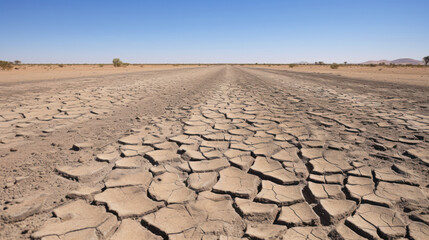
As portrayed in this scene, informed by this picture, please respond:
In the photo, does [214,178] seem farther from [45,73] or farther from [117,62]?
[117,62]

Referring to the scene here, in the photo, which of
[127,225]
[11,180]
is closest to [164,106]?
[11,180]

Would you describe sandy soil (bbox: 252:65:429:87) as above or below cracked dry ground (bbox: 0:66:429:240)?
above

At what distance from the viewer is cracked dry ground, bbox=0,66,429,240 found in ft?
3.74

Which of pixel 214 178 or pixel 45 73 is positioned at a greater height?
pixel 45 73

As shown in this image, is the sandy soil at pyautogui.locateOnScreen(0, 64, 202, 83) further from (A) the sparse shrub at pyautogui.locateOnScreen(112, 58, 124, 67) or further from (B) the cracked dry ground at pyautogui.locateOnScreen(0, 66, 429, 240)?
(A) the sparse shrub at pyautogui.locateOnScreen(112, 58, 124, 67)

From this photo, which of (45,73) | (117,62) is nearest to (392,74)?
(45,73)

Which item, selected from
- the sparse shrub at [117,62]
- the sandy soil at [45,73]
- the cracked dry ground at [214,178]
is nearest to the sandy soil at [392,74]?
the cracked dry ground at [214,178]

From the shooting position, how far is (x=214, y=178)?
1628mm

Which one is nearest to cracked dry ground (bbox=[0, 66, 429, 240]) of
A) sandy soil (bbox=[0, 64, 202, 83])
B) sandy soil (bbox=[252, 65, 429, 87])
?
sandy soil (bbox=[252, 65, 429, 87])

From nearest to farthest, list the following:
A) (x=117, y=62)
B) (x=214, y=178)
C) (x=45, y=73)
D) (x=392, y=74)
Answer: (x=214, y=178) → (x=45, y=73) → (x=392, y=74) → (x=117, y=62)

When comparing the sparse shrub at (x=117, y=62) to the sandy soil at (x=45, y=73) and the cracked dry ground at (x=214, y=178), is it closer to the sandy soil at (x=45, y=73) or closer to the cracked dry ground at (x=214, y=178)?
the sandy soil at (x=45, y=73)

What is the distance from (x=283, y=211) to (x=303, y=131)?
158 cm

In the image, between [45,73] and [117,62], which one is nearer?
[45,73]

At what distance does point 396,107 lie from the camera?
3908 millimetres
